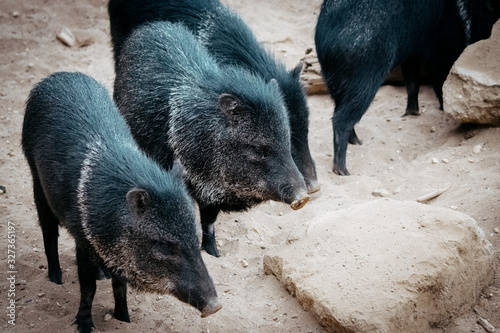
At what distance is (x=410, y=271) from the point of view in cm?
327

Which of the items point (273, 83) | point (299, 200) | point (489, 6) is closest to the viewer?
point (299, 200)

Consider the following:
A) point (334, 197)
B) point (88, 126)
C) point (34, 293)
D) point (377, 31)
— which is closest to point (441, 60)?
point (377, 31)

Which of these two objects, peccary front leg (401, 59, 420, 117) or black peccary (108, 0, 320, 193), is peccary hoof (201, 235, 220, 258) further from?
peccary front leg (401, 59, 420, 117)

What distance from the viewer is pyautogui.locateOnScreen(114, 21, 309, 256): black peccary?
3.81 m

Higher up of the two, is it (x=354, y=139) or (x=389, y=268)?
(x=389, y=268)

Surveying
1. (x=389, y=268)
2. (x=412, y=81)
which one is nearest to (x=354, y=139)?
(x=412, y=81)

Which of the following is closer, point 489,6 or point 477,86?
point 477,86

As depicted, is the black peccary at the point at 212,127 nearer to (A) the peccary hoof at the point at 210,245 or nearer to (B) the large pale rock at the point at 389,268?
(A) the peccary hoof at the point at 210,245

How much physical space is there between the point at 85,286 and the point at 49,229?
711mm

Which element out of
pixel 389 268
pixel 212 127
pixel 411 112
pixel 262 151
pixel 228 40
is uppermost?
pixel 228 40

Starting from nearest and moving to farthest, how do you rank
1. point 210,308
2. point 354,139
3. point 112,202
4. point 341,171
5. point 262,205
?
point 210,308, point 112,202, point 262,205, point 341,171, point 354,139

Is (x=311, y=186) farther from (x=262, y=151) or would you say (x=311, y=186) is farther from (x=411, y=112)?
(x=411, y=112)

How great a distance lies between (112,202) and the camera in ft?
9.78

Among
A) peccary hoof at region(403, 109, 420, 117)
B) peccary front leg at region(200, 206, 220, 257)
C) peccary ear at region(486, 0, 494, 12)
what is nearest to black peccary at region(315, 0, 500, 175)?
peccary ear at region(486, 0, 494, 12)
